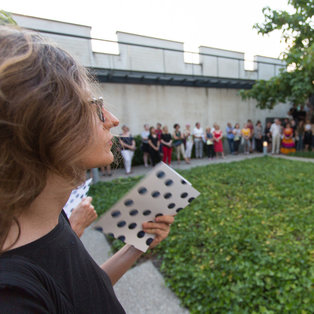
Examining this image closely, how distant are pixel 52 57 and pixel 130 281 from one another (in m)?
2.69

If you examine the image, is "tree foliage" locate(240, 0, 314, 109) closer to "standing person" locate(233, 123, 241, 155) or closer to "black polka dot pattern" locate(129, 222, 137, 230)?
"standing person" locate(233, 123, 241, 155)

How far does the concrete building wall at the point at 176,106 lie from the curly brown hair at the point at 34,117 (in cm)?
948

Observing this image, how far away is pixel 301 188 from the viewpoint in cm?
521

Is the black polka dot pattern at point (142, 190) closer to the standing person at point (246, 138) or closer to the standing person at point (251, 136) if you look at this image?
the standing person at point (246, 138)

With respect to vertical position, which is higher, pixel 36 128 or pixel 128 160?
pixel 36 128

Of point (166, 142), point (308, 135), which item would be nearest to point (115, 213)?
point (166, 142)

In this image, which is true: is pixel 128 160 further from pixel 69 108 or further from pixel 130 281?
pixel 69 108

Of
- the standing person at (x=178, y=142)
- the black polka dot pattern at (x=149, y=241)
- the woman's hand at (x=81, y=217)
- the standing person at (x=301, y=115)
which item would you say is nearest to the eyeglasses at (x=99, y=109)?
the black polka dot pattern at (x=149, y=241)

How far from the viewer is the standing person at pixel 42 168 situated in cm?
53

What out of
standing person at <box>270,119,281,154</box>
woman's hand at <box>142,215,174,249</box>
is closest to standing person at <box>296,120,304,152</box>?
standing person at <box>270,119,281,154</box>

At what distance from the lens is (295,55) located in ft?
30.8

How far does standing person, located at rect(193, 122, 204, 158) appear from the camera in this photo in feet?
37.4

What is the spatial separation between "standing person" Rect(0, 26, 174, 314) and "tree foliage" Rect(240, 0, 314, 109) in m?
10.5

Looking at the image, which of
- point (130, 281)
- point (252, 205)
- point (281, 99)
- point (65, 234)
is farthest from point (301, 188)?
point (281, 99)
